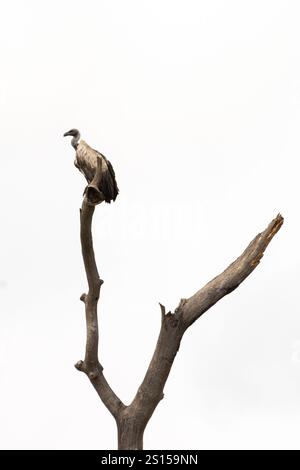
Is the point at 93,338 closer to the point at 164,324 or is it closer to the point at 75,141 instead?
the point at 164,324

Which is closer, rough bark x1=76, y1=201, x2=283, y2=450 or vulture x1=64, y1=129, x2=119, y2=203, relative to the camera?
rough bark x1=76, y1=201, x2=283, y2=450

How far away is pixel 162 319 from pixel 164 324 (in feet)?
0.29

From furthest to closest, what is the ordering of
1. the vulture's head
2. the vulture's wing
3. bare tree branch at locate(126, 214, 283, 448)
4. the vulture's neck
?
the vulture's head, the vulture's neck, the vulture's wing, bare tree branch at locate(126, 214, 283, 448)

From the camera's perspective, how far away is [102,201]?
1202 centimetres

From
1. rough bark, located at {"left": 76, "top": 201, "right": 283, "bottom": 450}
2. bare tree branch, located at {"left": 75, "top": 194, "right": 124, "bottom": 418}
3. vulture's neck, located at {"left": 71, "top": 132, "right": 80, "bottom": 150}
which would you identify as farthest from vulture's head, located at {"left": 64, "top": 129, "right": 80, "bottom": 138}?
bare tree branch, located at {"left": 75, "top": 194, "right": 124, "bottom": 418}

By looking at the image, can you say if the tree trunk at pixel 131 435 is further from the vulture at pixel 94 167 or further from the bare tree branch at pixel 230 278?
the vulture at pixel 94 167

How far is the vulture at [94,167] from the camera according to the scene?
42.2ft

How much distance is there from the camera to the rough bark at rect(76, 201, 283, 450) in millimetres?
11773

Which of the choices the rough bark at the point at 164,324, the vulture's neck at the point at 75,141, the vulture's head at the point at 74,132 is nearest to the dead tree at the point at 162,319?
the rough bark at the point at 164,324

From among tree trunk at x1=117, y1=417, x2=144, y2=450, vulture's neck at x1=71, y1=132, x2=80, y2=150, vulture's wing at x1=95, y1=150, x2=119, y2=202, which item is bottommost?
tree trunk at x1=117, y1=417, x2=144, y2=450

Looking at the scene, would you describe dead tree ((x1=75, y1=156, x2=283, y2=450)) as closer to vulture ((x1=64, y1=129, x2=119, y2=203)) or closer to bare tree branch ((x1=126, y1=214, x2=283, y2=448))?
bare tree branch ((x1=126, y1=214, x2=283, y2=448))
